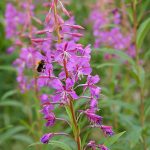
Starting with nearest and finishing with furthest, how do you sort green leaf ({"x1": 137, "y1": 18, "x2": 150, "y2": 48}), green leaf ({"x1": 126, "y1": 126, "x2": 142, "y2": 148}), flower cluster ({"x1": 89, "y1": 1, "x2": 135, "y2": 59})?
green leaf ({"x1": 126, "y1": 126, "x2": 142, "y2": 148}), green leaf ({"x1": 137, "y1": 18, "x2": 150, "y2": 48}), flower cluster ({"x1": 89, "y1": 1, "x2": 135, "y2": 59})

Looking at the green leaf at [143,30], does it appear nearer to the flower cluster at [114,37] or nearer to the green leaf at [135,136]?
the green leaf at [135,136]

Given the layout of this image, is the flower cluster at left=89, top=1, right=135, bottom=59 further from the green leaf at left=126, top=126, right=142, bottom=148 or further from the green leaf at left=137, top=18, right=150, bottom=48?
the green leaf at left=126, top=126, right=142, bottom=148

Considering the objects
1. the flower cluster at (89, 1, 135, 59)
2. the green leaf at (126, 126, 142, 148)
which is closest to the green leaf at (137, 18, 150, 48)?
the green leaf at (126, 126, 142, 148)

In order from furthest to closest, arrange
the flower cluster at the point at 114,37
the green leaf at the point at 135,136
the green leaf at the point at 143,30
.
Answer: the flower cluster at the point at 114,37
the green leaf at the point at 143,30
the green leaf at the point at 135,136

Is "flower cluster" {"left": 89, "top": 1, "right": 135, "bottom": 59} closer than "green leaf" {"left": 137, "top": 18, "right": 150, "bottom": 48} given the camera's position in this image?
No

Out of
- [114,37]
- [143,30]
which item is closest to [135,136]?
[143,30]

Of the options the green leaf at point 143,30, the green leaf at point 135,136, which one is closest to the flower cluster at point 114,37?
the green leaf at point 143,30

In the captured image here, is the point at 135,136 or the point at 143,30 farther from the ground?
the point at 143,30

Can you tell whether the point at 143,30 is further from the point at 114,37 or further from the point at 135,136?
the point at 114,37

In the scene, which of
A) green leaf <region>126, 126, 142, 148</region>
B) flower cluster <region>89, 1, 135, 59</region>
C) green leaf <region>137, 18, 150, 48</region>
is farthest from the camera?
flower cluster <region>89, 1, 135, 59</region>

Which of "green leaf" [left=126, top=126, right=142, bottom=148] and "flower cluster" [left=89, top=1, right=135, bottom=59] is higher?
"flower cluster" [left=89, top=1, right=135, bottom=59]

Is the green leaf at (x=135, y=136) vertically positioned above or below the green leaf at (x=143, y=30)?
below
